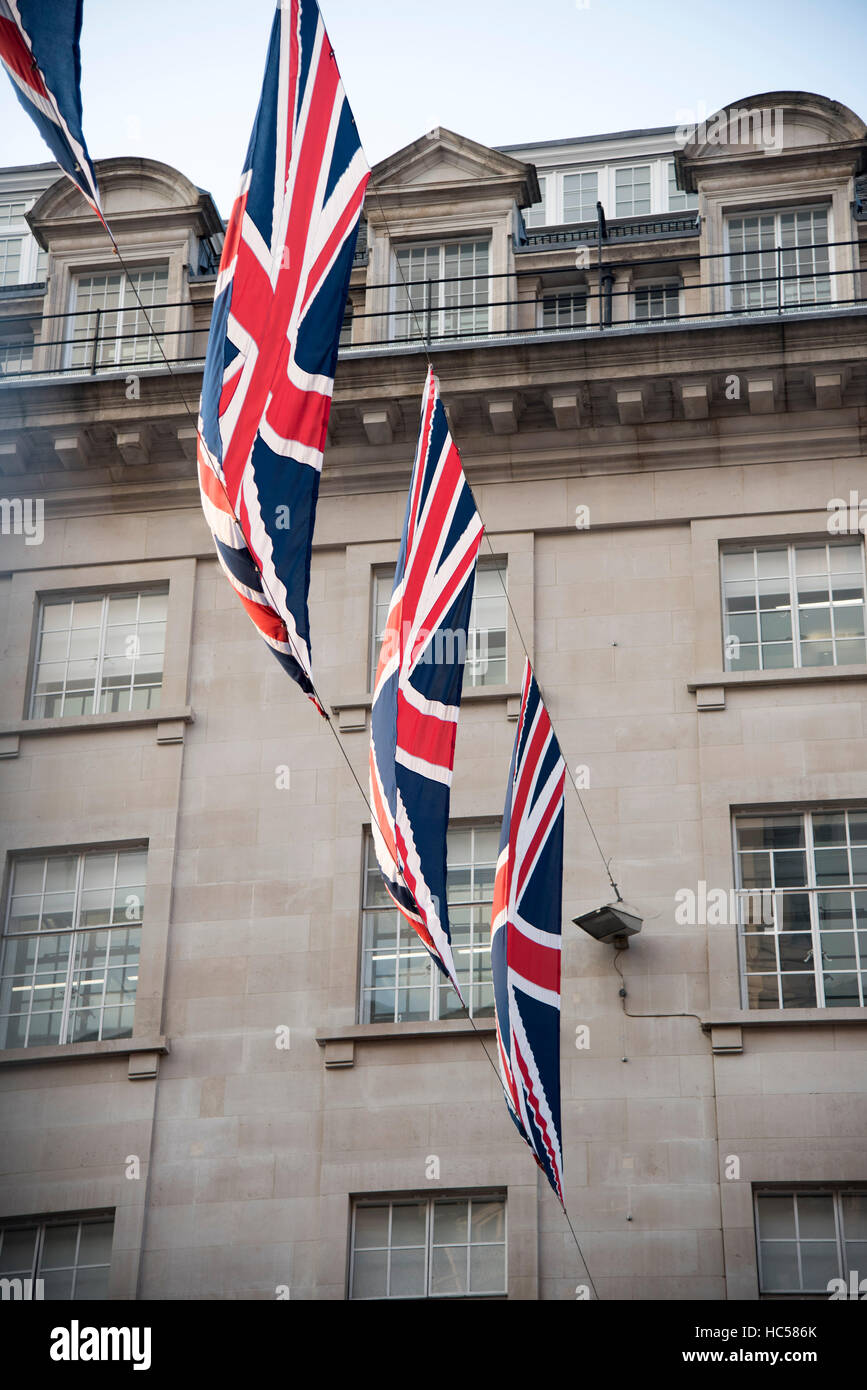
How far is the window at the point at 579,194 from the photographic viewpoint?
3262 centimetres

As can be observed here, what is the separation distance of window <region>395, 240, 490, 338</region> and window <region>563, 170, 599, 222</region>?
7798 millimetres

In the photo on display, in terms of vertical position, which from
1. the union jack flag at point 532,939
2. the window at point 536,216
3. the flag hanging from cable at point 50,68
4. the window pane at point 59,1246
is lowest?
the window pane at point 59,1246

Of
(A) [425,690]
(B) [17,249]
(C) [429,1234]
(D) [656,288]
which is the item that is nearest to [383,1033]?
(C) [429,1234]

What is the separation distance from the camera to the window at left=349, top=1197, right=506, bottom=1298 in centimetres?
1861

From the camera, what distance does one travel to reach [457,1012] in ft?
65.9

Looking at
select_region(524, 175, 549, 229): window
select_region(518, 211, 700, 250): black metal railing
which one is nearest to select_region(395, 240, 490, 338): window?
select_region(518, 211, 700, 250): black metal railing

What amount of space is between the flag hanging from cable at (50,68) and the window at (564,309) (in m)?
11.5

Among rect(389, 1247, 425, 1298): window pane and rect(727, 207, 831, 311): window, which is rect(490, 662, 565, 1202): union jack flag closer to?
rect(389, 1247, 425, 1298): window pane

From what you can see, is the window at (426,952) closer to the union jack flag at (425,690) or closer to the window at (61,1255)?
the window at (61,1255)

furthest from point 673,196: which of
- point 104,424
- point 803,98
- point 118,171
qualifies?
point 104,424

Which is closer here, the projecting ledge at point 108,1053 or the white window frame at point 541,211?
the projecting ledge at point 108,1053

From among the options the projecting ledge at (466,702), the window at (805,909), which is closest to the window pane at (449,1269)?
the window at (805,909)
